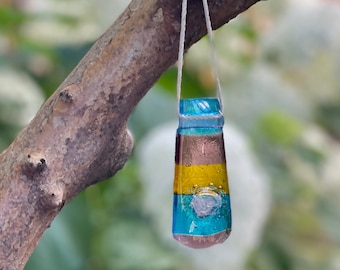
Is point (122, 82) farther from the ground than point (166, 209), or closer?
closer

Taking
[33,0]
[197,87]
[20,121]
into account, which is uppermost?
[33,0]

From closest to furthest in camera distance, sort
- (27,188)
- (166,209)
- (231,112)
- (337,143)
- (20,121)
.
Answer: (27,188) → (166,209) → (20,121) → (231,112) → (337,143)

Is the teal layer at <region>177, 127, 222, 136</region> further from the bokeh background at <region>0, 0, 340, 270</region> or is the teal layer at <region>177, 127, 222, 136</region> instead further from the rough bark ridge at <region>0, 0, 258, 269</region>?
the bokeh background at <region>0, 0, 340, 270</region>

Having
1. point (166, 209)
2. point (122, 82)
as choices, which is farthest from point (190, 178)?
point (166, 209)

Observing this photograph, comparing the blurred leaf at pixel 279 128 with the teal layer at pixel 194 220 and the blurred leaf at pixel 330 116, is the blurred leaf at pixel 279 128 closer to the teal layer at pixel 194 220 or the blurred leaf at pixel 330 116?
the blurred leaf at pixel 330 116

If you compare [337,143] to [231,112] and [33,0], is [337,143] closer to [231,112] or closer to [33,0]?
[231,112]

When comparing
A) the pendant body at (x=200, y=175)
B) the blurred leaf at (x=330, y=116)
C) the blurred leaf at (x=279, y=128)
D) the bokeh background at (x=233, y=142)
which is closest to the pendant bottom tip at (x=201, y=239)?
the pendant body at (x=200, y=175)

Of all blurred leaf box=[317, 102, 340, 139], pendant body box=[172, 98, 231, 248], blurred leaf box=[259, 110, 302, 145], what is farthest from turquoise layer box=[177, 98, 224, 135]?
blurred leaf box=[317, 102, 340, 139]
